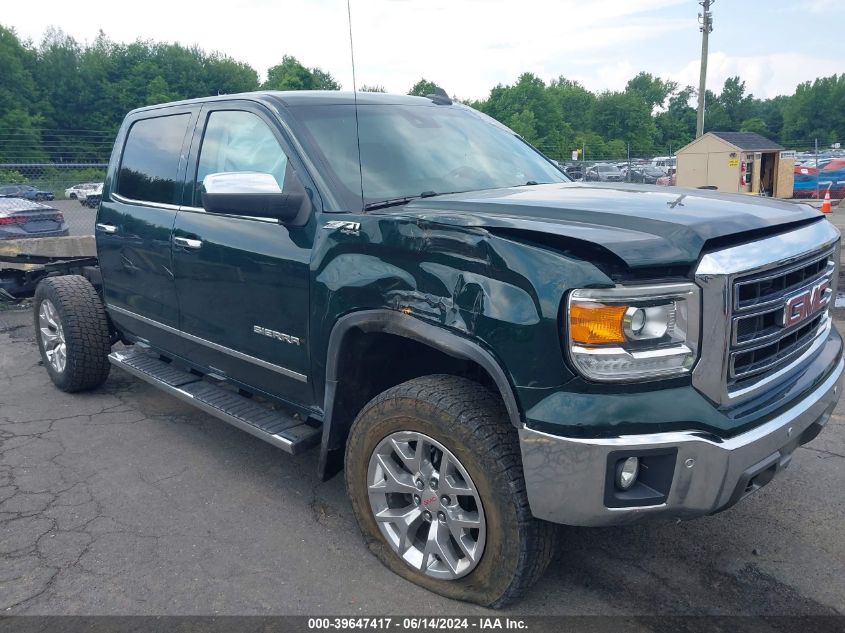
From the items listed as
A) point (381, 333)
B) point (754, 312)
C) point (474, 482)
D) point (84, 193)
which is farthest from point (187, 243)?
point (84, 193)

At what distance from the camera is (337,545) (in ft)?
10.7

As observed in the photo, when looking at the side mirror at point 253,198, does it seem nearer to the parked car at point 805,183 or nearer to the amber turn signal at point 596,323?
the amber turn signal at point 596,323

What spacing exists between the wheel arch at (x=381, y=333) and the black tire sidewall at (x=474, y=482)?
19cm

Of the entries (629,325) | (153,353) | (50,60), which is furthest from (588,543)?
(50,60)

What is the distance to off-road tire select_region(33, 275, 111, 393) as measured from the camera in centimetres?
514

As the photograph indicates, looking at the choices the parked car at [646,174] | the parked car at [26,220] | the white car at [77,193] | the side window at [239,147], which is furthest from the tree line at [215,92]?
the side window at [239,147]

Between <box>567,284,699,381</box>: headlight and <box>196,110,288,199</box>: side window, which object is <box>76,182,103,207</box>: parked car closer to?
<box>196,110,288,199</box>: side window

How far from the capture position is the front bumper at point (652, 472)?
2.26 m

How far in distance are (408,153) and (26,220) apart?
33.0 ft

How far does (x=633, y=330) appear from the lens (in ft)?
7.51

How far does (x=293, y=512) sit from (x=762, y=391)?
224cm

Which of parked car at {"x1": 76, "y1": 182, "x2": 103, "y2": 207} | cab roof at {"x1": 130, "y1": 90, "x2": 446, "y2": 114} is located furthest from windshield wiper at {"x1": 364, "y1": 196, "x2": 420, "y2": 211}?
parked car at {"x1": 76, "y1": 182, "x2": 103, "y2": 207}

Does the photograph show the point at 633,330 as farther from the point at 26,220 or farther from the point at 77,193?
the point at 77,193

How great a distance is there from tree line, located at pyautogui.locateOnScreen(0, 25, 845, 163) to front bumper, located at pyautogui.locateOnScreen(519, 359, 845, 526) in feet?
126
